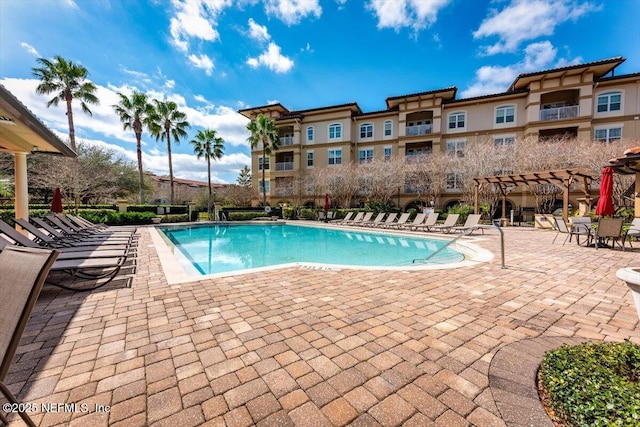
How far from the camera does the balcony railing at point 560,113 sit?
20.8m

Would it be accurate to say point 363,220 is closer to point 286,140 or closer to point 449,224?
point 449,224

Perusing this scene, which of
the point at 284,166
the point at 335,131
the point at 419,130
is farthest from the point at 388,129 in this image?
the point at 284,166

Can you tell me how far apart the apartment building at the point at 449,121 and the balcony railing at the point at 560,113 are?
0.02 metres

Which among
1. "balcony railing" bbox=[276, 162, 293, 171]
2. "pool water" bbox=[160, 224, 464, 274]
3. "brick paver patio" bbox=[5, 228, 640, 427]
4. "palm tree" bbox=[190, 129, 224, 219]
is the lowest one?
"pool water" bbox=[160, 224, 464, 274]

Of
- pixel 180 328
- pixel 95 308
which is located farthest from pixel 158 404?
pixel 95 308

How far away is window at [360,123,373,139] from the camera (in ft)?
91.4

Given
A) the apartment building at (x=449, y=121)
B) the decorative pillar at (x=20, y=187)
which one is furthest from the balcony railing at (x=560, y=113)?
the decorative pillar at (x=20, y=187)

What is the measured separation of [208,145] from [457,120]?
24.5 m

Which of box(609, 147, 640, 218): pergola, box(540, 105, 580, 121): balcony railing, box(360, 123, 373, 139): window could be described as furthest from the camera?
box(360, 123, 373, 139): window

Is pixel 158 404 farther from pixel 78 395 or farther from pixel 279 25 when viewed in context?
pixel 279 25

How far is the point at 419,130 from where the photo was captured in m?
25.5

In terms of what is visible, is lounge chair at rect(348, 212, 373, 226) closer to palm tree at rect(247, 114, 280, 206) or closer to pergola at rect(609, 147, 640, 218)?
palm tree at rect(247, 114, 280, 206)

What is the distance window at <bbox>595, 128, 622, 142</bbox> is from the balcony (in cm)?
1207

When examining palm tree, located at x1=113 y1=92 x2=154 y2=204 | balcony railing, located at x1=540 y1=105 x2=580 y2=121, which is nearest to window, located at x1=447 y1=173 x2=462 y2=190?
A: balcony railing, located at x1=540 y1=105 x2=580 y2=121
